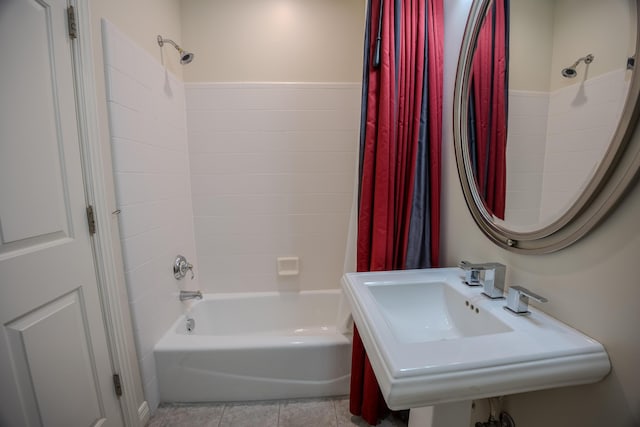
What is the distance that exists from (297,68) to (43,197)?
1.59 metres

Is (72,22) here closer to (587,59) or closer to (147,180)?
(147,180)

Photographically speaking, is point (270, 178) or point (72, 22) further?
point (270, 178)

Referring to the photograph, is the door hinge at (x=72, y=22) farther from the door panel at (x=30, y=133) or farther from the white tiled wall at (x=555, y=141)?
the white tiled wall at (x=555, y=141)

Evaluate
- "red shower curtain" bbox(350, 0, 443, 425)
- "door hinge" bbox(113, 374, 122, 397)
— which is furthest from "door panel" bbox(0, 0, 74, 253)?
"red shower curtain" bbox(350, 0, 443, 425)

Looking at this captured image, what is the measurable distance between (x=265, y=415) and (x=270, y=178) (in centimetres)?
146

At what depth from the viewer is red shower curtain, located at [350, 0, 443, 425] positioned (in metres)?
1.16

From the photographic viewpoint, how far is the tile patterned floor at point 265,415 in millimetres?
1318

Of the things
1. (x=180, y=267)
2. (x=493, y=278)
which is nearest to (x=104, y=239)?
(x=180, y=267)

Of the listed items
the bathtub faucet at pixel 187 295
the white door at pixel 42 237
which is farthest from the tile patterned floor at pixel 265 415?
the bathtub faucet at pixel 187 295

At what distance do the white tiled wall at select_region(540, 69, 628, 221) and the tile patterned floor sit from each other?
52.4 inches

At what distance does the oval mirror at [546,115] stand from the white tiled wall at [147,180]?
60.3 inches

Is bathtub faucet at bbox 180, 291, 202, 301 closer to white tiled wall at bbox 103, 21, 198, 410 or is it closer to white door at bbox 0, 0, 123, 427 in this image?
white tiled wall at bbox 103, 21, 198, 410

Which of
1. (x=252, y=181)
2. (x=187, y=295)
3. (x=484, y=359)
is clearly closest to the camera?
(x=484, y=359)

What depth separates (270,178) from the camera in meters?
1.91
